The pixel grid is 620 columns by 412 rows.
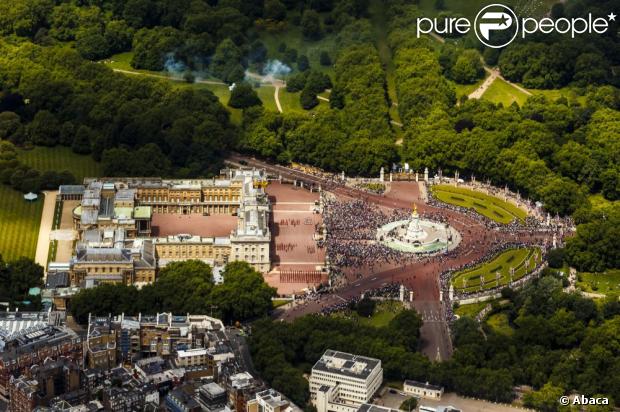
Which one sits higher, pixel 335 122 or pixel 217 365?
pixel 335 122

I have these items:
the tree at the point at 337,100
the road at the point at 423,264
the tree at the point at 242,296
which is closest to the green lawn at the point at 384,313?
the road at the point at 423,264

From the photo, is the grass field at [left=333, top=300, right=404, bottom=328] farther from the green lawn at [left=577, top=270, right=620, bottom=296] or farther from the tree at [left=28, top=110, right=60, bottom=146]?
the tree at [left=28, top=110, right=60, bottom=146]

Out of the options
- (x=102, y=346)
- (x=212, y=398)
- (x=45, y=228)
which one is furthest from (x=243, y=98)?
(x=212, y=398)

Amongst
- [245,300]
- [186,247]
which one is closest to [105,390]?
[245,300]

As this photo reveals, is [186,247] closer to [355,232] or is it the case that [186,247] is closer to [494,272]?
[355,232]

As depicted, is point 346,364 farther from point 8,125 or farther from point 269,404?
Answer: point 8,125
